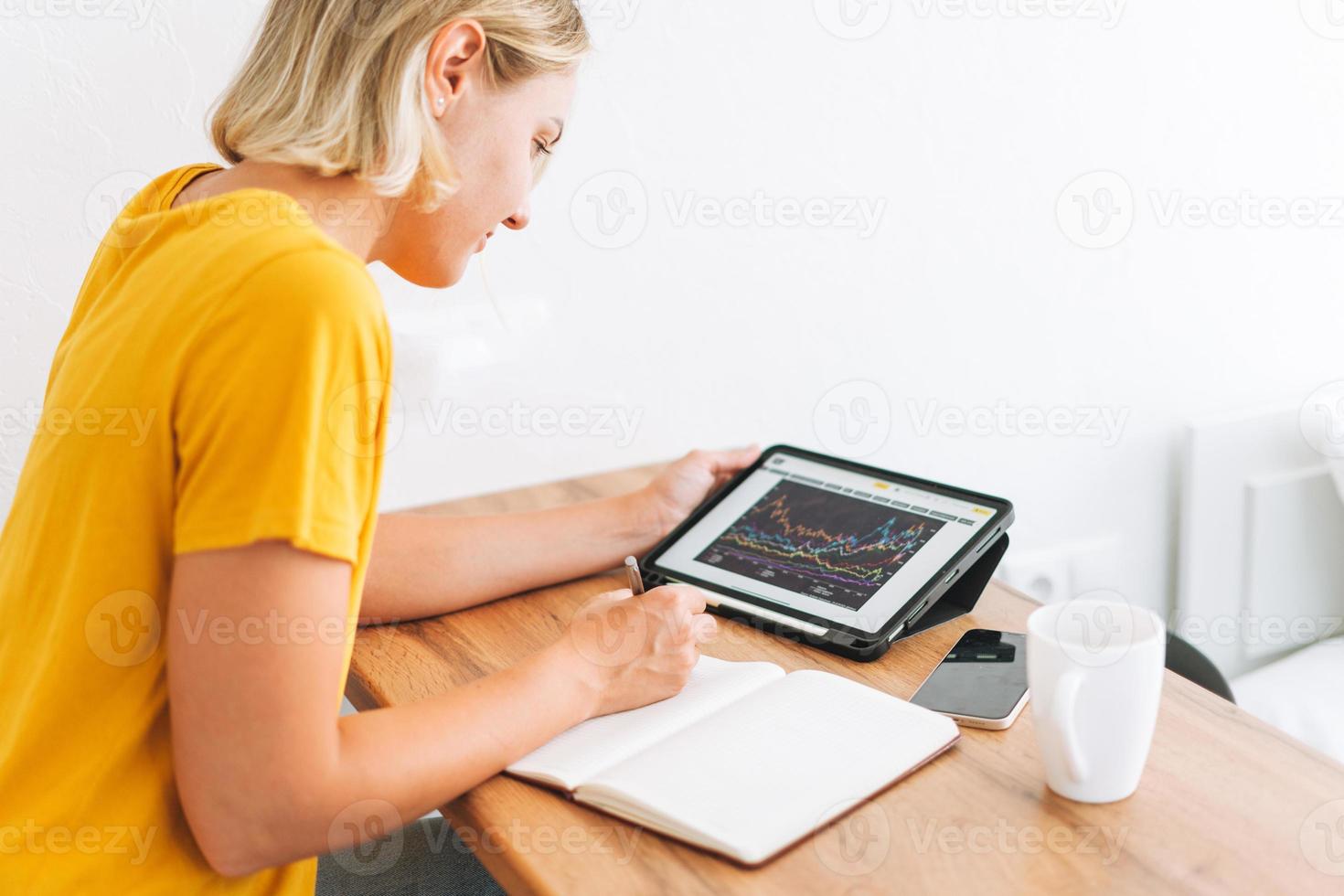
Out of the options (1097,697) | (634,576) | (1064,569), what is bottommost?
(1064,569)

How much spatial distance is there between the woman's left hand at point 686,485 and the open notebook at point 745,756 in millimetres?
265

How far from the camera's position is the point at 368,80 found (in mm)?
797

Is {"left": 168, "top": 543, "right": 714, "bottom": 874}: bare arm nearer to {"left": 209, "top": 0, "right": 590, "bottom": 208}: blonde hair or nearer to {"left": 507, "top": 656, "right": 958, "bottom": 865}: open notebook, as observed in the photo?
{"left": 507, "top": 656, "right": 958, "bottom": 865}: open notebook

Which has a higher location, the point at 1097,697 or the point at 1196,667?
the point at 1097,697

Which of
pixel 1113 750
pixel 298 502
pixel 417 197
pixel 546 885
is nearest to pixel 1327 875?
pixel 1113 750

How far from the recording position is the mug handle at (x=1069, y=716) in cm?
69

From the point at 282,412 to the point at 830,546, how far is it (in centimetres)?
53

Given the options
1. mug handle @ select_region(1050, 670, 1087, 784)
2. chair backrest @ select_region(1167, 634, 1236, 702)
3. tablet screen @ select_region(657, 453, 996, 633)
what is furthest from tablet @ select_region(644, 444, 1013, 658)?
chair backrest @ select_region(1167, 634, 1236, 702)

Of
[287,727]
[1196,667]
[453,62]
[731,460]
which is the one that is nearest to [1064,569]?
[1196,667]

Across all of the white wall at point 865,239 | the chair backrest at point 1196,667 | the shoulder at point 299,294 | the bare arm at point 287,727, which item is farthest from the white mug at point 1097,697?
the white wall at point 865,239

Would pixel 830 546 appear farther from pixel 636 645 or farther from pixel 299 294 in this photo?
pixel 299 294

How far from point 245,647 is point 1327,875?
0.58 metres

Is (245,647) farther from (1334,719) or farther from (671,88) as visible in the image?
(1334,719)

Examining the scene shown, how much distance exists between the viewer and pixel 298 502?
62cm
